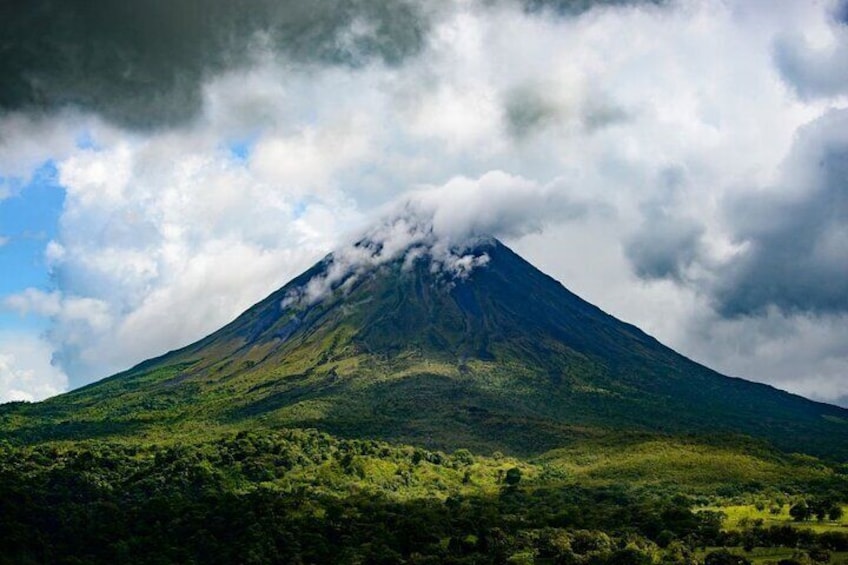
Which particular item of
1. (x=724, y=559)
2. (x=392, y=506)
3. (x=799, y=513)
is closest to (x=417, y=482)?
(x=392, y=506)

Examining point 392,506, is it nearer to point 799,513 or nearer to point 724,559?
point 724,559

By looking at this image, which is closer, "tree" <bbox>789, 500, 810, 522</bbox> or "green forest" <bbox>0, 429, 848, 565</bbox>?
"green forest" <bbox>0, 429, 848, 565</bbox>

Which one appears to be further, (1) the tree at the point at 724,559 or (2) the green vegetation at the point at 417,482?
(2) the green vegetation at the point at 417,482

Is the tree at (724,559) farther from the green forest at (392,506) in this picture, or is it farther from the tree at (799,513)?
the tree at (799,513)

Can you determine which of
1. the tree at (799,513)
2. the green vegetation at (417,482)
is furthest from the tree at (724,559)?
the tree at (799,513)

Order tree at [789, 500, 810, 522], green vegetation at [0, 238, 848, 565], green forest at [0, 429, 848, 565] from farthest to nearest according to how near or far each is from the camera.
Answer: tree at [789, 500, 810, 522] → green vegetation at [0, 238, 848, 565] → green forest at [0, 429, 848, 565]

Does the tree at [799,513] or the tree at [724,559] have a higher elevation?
the tree at [799,513]

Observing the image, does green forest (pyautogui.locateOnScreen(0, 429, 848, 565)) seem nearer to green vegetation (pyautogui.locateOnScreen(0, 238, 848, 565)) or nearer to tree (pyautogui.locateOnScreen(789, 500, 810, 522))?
tree (pyautogui.locateOnScreen(789, 500, 810, 522))

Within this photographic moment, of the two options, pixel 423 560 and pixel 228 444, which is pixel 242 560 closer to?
pixel 423 560

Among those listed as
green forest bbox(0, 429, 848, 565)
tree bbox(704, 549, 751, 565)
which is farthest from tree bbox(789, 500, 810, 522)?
tree bbox(704, 549, 751, 565)

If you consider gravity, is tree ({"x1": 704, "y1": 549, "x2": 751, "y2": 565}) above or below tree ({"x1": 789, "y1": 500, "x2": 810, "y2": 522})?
below

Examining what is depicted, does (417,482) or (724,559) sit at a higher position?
(417,482)

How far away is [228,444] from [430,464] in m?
33.4

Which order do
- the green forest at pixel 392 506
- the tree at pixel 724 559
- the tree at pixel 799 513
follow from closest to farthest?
the tree at pixel 724 559, the green forest at pixel 392 506, the tree at pixel 799 513
